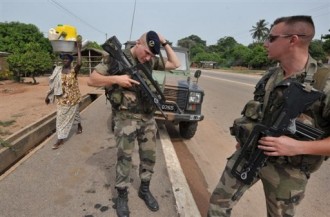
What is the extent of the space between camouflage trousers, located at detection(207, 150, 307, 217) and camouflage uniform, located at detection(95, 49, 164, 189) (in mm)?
1040

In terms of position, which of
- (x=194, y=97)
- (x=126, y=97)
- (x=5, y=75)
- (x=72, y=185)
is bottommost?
(x=5, y=75)

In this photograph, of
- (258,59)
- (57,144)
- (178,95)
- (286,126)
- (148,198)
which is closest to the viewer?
(286,126)

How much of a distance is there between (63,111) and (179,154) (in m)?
2.17

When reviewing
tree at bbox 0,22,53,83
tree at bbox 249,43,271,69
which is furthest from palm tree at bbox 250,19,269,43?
tree at bbox 0,22,53,83

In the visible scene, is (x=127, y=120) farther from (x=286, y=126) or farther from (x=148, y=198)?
(x=286, y=126)

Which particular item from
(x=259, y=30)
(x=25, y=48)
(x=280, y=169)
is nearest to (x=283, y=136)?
(x=280, y=169)

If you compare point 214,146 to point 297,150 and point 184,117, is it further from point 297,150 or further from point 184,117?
point 297,150

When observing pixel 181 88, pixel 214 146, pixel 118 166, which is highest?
pixel 181 88

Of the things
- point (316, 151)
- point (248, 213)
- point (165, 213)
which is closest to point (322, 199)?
point (248, 213)

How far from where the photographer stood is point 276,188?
6.19ft

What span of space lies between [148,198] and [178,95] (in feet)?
7.96

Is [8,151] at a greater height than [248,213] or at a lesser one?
greater

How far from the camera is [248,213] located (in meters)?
3.11

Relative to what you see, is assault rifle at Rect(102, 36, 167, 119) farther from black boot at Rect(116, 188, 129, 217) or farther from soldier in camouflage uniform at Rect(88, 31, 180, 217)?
black boot at Rect(116, 188, 129, 217)
